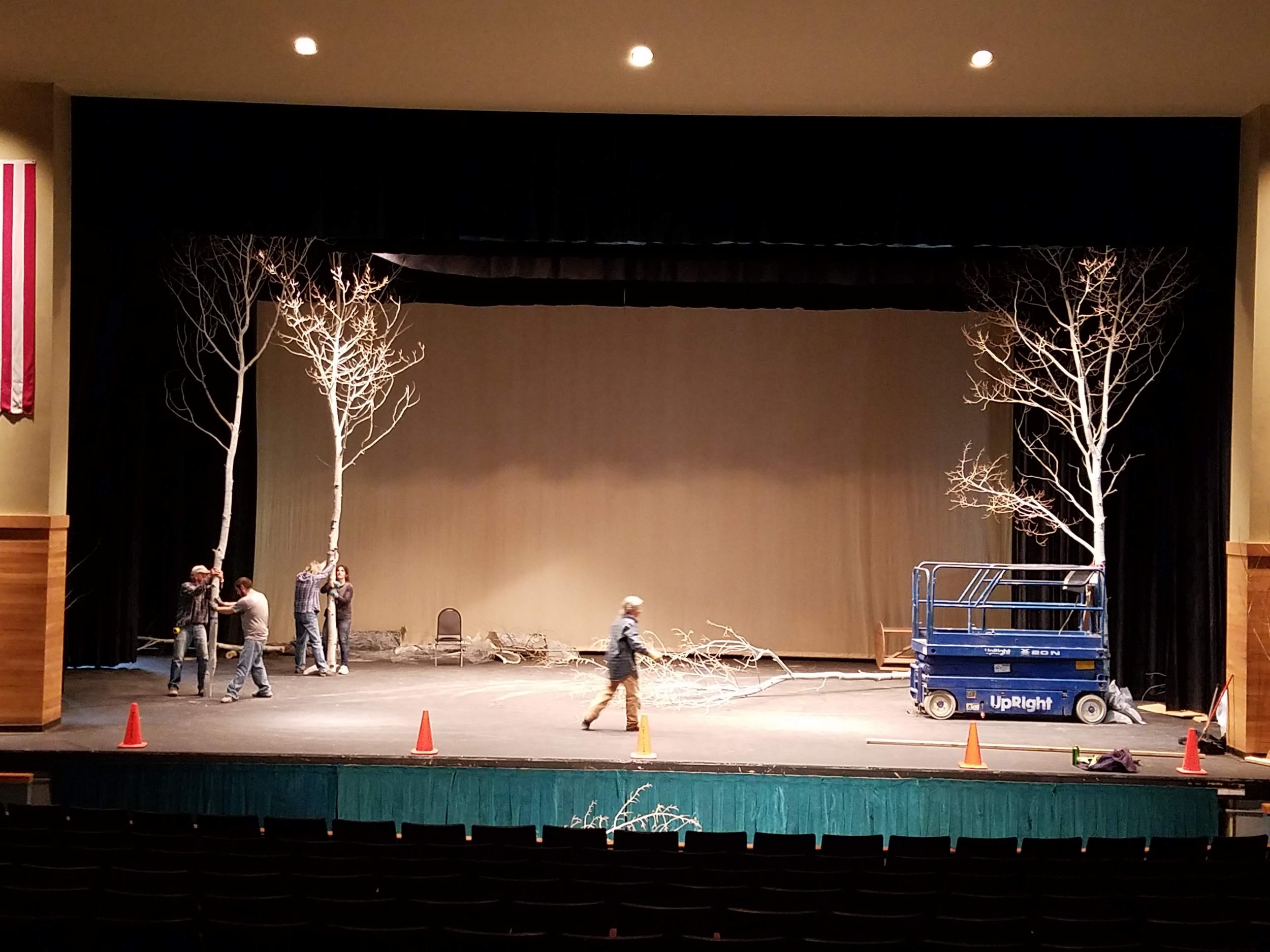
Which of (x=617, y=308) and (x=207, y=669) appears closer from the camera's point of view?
(x=207, y=669)

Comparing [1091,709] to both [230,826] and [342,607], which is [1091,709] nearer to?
[342,607]

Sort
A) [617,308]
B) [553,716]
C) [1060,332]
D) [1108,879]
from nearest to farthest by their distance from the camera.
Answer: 1. [1108,879]
2. [553,716]
3. [1060,332]
4. [617,308]

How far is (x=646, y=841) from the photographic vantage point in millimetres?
7922

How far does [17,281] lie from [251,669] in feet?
17.9

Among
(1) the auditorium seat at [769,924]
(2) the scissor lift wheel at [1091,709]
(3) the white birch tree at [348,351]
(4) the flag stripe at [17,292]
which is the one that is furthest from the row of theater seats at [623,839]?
(3) the white birch tree at [348,351]

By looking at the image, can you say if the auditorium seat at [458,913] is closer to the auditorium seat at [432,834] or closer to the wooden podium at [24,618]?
the auditorium seat at [432,834]

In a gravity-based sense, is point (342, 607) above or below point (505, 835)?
above

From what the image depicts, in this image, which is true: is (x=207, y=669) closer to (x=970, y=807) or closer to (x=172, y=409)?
(x=172, y=409)

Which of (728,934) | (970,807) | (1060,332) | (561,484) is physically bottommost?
(970,807)

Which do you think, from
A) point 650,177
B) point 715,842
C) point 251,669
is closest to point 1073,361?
point 650,177

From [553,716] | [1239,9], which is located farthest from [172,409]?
[1239,9]

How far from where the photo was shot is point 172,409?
20.6 meters

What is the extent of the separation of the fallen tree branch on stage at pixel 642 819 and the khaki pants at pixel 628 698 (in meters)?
2.31

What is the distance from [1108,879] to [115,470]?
1673 centimetres
